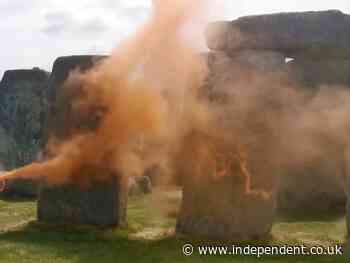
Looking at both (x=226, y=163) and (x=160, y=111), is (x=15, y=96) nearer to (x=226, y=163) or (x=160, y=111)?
(x=160, y=111)

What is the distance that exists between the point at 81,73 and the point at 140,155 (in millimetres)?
2866

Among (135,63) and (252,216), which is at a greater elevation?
(135,63)

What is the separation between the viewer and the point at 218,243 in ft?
43.5

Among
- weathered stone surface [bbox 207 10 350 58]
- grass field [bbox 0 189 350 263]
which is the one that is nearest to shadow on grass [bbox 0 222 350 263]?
grass field [bbox 0 189 350 263]

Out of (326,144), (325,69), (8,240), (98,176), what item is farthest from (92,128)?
(325,69)

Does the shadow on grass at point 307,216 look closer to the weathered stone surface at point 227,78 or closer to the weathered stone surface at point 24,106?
the weathered stone surface at point 227,78

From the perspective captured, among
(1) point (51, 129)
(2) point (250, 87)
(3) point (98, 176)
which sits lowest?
(3) point (98, 176)

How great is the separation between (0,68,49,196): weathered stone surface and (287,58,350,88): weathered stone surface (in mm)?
15128

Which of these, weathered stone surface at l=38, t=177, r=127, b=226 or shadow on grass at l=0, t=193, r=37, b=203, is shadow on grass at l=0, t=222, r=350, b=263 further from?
shadow on grass at l=0, t=193, r=37, b=203

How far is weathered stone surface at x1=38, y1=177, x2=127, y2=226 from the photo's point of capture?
50.1 feet

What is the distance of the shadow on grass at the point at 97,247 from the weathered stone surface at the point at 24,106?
746 inches

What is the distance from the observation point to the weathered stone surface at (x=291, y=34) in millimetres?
21984

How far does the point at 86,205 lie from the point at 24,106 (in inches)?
804

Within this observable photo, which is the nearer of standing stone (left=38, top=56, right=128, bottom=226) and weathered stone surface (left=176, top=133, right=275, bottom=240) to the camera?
weathered stone surface (left=176, top=133, right=275, bottom=240)
